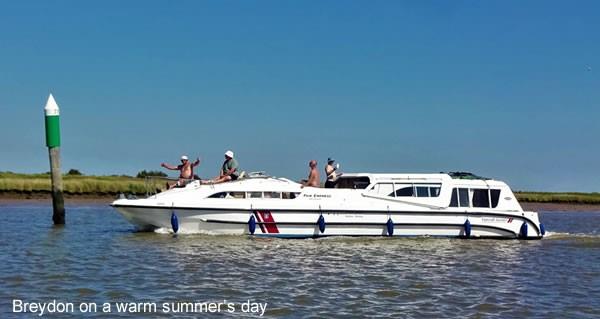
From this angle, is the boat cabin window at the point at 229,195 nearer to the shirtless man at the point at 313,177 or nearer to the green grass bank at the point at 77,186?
the shirtless man at the point at 313,177

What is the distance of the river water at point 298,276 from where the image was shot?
43.7ft

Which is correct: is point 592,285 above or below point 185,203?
below

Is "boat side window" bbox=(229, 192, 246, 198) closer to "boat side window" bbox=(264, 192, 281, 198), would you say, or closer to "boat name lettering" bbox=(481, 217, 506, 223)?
"boat side window" bbox=(264, 192, 281, 198)

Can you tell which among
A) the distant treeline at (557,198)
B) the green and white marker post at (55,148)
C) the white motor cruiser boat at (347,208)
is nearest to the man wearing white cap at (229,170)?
the white motor cruiser boat at (347,208)

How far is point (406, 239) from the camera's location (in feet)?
83.3

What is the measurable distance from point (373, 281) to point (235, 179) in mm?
10934

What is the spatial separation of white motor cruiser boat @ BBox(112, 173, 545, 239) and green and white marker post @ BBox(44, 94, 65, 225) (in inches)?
218

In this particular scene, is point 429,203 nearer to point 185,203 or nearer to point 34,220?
point 185,203

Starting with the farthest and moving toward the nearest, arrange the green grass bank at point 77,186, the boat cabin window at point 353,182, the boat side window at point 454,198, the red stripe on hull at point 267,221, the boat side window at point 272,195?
the green grass bank at point 77,186 → the boat cabin window at point 353,182 → the boat side window at point 454,198 → the boat side window at point 272,195 → the red stripe on hull at point 267,221

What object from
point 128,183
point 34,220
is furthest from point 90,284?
point 128,183

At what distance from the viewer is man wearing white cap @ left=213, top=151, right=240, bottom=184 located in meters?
26.0

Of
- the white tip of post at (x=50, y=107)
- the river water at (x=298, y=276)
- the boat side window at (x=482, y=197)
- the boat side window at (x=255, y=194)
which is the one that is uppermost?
the white tip of post at (x=50, y=107)

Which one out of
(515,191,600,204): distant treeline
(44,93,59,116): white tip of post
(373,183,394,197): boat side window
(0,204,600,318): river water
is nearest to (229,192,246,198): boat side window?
(0,204,600,318): river water

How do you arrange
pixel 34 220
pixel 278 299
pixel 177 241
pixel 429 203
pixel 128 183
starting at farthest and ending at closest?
pixel 128 183 → pixel 34 220 → pixel 429 203 → pixel 177 241 → pixel 278 299
